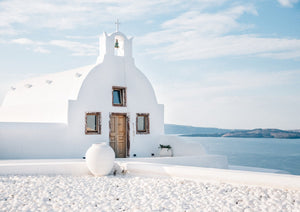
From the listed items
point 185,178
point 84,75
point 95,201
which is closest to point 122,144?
point 84,75

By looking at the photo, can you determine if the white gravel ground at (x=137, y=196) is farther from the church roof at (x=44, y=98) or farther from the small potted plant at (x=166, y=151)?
the small potted plant at (x=166, y=151)

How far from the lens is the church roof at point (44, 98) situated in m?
14.6

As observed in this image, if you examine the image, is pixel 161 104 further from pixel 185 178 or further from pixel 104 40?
pixel 185 178

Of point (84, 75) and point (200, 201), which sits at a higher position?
point (84, 75)

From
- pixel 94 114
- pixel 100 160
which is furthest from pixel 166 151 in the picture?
pixel 100 160

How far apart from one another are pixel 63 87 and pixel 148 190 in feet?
28.3

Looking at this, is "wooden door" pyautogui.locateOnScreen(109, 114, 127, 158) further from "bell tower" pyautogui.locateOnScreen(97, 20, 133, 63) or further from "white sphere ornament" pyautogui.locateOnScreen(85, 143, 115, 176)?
"white sphere ornament" pyautogui.locateOnScreen(85, 143, 115, 176)

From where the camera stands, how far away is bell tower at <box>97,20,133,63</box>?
49.8 ft

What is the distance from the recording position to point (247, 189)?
7926 millimetres

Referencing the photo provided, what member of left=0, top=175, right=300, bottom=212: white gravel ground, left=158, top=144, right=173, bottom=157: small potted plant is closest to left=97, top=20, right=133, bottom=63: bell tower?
left=158, top=144, right=173, bottom=157: small potted plant

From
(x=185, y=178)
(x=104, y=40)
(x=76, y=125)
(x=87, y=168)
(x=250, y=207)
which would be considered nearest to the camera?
(x=250, y=207)

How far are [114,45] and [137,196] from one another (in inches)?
350

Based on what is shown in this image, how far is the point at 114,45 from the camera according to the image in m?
15.4

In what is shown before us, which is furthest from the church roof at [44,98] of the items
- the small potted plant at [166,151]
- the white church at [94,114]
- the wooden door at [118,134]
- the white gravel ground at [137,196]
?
the white gravel ground at [137,196]
